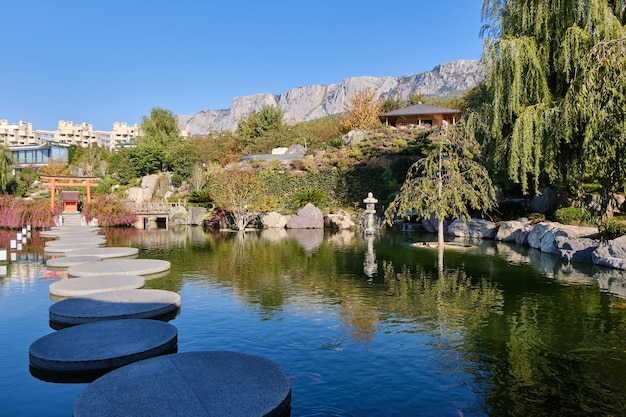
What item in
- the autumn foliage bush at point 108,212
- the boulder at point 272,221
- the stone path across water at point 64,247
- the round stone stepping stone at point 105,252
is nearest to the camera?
the round stone stepping stone at point 105,252

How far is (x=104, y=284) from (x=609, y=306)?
1055cm

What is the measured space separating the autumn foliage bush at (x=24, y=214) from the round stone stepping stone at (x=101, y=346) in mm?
22207

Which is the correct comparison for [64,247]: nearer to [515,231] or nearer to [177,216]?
[177,216]

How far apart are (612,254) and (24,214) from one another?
2752cm

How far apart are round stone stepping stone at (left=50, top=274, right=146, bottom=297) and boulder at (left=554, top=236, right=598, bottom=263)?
13.1 meters

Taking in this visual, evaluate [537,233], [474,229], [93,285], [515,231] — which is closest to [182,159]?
[474,229]

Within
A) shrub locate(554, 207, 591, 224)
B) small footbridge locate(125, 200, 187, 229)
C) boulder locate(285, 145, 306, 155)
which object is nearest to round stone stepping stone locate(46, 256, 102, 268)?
small footbridge locate(125, 200, 187, 229)

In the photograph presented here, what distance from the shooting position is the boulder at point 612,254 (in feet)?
43.7

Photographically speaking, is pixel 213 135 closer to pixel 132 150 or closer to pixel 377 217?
pixel 132 150

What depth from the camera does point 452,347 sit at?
697cm

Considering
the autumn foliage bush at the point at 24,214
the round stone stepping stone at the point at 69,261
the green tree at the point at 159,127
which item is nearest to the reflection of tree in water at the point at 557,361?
the round stone stepping stone at the point at 69,261

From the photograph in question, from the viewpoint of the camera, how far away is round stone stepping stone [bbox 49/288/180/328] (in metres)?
7.84

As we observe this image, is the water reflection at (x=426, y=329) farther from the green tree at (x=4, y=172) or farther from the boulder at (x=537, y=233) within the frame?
the green tree at (x=4, y=172)

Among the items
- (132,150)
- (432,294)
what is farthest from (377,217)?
(132,150)
